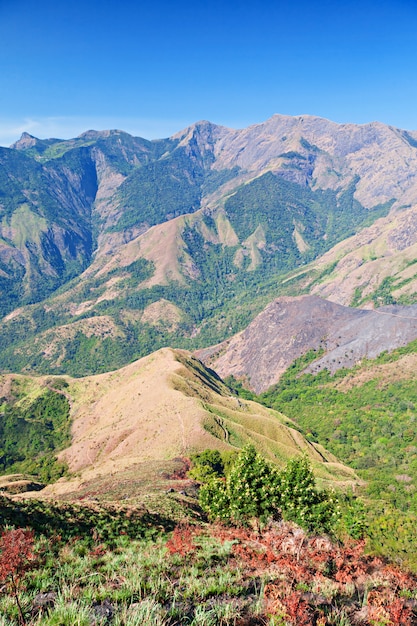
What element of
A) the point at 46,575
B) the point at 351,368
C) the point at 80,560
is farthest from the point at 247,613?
the point at 351,368

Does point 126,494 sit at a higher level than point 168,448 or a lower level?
higher

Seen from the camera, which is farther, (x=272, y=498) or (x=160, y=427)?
(x=160, y=427)

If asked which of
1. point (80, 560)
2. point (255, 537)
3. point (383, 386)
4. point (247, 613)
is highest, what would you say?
point (247, 613)

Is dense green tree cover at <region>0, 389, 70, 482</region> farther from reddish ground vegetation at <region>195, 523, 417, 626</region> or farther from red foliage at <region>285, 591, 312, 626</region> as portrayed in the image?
red foliage at <region>285, 591, 312, 626</region>

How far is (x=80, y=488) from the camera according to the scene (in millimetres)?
69188

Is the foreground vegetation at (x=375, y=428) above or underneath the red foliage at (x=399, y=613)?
underneath

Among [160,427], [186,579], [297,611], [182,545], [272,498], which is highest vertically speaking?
[297,611]

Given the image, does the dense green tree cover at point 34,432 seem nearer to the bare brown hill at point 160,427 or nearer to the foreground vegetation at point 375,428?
the bare brown hill at point 160,427

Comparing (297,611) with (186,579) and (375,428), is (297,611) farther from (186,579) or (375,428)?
(375,428)

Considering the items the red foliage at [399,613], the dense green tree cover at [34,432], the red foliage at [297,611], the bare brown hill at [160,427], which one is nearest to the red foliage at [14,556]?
the red foliage at [297,611]

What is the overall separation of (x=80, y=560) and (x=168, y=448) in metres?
70.9

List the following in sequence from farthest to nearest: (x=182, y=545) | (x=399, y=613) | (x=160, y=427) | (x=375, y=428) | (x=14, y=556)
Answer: (x=375, y=428) < (x=160, y=427) < (x=182, y=545) < (x=14, y=556) < (x=399, y=613)

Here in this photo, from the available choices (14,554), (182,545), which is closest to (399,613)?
(182,545)

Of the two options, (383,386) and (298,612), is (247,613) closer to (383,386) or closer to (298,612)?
(298,612)
